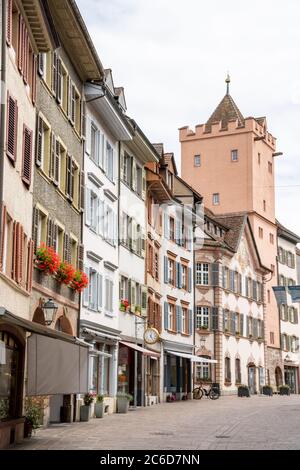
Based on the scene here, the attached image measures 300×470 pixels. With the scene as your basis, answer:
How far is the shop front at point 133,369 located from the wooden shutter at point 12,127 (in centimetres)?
1798

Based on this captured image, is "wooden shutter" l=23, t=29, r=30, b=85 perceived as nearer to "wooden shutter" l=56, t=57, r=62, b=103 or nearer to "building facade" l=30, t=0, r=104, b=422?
"building facade" l=30, t=0, r=104, b=422

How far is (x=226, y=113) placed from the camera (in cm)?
7806

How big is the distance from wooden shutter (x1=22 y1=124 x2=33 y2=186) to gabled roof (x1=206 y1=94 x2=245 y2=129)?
5528cm

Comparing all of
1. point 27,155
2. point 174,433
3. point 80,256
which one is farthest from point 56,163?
point 174,433

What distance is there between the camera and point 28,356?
18.6 metres

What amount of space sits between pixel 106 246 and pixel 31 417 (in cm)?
1403

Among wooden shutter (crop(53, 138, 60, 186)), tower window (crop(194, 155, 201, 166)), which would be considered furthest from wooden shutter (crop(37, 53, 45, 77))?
tower window (crop(194, 155, 201, 166))

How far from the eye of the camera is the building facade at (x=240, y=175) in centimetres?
7281

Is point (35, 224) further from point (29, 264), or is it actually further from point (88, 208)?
point (88, 208)

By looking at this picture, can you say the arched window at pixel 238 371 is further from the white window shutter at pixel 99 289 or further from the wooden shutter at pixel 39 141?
the wooden shutter at pixel 39 141

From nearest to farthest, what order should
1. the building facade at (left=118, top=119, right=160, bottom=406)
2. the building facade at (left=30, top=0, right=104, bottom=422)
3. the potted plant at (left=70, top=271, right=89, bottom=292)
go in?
the building facade at (left=30, top=0, right=104, bottom=422), the potted plant at (left=70, top=271, right=89, bottom=292), the building facade at (left=118, top=119, right=160, bottom=406)

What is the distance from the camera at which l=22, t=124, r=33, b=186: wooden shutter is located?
66.7 feet

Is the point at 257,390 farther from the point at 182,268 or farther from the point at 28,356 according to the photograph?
the point at 28,356

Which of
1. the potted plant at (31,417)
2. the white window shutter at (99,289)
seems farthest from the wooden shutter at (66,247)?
the potted plant at (31,417)
